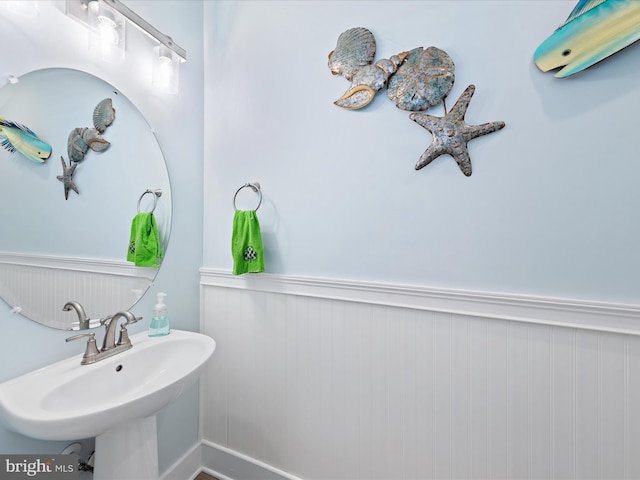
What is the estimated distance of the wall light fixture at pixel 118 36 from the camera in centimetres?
102

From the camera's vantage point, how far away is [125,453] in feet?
3.17

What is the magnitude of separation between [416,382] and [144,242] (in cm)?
122

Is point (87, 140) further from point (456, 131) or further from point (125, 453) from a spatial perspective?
point (456, 131)

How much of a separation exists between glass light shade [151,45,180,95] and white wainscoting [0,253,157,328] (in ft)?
2.56

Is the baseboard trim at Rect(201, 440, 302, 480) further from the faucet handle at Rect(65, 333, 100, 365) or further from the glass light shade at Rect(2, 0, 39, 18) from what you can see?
the glass light shade at Rect(2, 0, 39, 18)

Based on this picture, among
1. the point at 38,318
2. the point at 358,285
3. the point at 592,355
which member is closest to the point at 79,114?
the point at 38,318

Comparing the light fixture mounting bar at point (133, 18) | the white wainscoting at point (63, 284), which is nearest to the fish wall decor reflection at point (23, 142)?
the white wainscoting at point (63, 284)

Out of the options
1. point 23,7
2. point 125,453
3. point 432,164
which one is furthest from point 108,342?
point 432,164

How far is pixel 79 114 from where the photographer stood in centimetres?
104

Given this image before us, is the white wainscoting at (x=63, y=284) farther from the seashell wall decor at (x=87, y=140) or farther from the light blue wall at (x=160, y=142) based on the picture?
the seashell wall decor at (x=87, y=140)

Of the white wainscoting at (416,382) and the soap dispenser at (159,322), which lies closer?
the white wainscoting at (416,382)

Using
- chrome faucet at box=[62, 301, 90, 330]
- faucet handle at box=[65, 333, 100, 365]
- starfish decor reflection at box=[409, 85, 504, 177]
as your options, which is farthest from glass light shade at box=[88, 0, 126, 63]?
starfish decor reflection at box=[409, 85, 504, 177]

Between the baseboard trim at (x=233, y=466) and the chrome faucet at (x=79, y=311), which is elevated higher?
the chrome faucet at (x=79, y=311)

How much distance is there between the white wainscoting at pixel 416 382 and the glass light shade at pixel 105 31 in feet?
3.24
